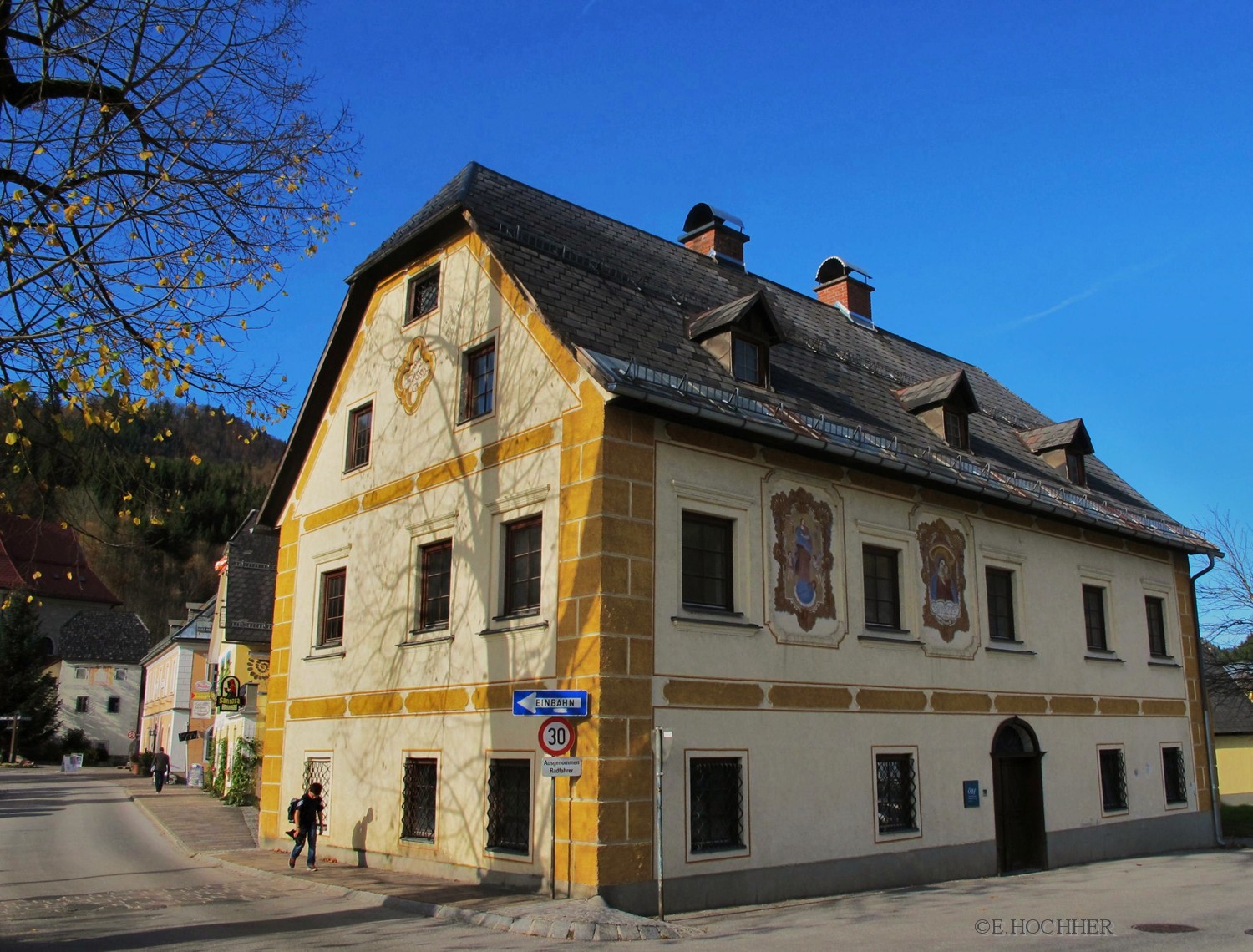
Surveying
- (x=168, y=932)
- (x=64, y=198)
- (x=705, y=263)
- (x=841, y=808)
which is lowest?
(x=168, y=932)

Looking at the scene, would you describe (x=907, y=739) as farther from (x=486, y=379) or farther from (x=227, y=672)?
(x=227, y=672)

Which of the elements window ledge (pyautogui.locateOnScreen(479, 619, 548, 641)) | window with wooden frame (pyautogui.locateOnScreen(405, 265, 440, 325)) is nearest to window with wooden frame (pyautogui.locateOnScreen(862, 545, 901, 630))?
window ledge (pyautogui.locateOnScreen(479, 619, 548, 641))

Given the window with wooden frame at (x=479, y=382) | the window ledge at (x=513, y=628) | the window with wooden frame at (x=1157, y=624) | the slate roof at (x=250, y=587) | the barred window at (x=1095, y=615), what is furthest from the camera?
the slate roof at (x=250, y=587)

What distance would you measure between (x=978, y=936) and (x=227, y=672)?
33112 millimetres

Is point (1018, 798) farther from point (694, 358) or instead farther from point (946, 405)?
point (694, 358)

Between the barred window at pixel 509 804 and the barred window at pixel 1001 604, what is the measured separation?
30.3 ft

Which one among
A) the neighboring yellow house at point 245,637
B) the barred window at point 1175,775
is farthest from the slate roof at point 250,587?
the barred window at point 1175,775

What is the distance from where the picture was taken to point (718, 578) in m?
14.5

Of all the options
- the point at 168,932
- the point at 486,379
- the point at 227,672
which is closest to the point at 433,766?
the point at 168,932

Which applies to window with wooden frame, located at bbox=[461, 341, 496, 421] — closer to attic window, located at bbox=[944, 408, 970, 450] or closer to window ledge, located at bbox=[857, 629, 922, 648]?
window ledge, located at bbox=[857, 629, 922, 648]

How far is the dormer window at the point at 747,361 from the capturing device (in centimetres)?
1628

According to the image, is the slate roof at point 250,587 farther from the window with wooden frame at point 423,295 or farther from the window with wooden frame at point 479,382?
the window with wooden frame at point 479,382

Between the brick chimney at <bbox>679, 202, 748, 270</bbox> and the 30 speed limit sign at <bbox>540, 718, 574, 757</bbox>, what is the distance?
13941 mm

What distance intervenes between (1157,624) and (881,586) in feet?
33.6
